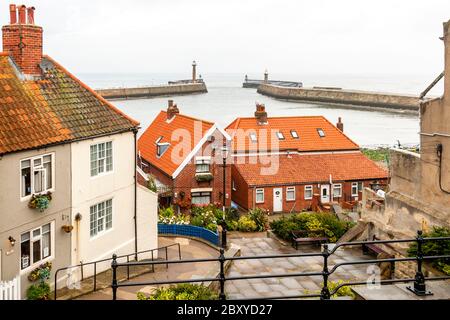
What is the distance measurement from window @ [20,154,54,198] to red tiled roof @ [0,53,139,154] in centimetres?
56

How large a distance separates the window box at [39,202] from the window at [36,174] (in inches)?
9.0

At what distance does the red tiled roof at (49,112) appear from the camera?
18.6 metres

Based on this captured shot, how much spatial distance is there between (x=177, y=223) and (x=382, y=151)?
47.6m

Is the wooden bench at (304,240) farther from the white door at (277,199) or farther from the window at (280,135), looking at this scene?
the window at (280,135)

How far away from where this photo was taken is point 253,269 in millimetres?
21797

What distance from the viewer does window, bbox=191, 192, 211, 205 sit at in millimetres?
40156

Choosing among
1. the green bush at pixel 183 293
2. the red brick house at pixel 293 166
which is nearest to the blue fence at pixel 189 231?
the green bush at pixel 183 293

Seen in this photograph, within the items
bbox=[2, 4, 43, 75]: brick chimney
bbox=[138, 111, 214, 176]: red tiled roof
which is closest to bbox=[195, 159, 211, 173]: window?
bbox=[138, 111, 214, 176]: red tiled roof

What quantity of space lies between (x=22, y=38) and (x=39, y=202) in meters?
6.75

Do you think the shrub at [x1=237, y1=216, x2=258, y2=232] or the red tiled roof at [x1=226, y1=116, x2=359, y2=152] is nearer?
the shrub at [x1=237, y1=216, x2=258, y2=232]

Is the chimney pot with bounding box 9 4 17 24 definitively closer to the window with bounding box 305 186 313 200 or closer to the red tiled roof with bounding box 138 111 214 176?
the red tiled roof with bounding box 138 111 214 176

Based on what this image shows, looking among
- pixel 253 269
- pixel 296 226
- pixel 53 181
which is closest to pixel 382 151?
pixel 296 226

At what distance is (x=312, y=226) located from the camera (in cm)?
2875
